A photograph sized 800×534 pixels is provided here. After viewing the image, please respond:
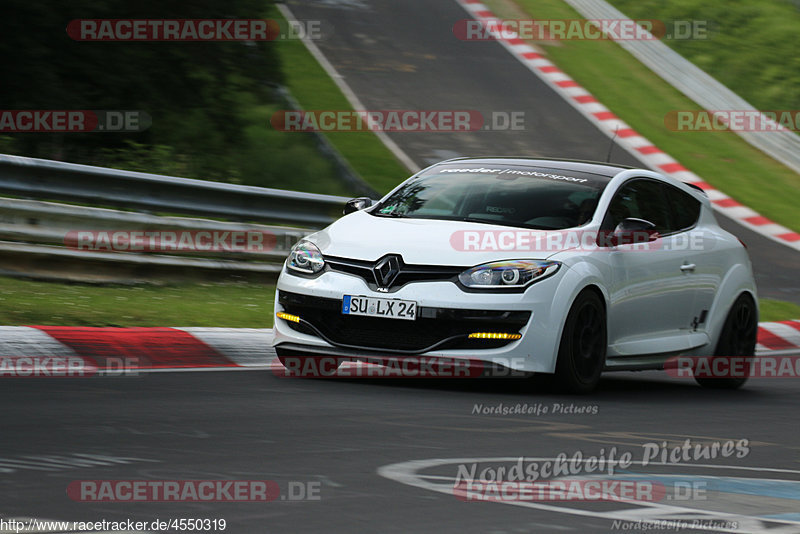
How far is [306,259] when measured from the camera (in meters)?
8.65

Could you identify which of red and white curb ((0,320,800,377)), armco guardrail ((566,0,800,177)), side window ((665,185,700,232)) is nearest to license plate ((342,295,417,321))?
red and white curb ((0,320,800,377))

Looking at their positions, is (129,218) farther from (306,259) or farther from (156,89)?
(156,89)

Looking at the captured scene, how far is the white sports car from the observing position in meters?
8.16

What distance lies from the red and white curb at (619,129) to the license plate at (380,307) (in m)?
14.1

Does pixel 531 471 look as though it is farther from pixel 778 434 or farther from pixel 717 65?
pixel 717 65

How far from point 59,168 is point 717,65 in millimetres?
21282

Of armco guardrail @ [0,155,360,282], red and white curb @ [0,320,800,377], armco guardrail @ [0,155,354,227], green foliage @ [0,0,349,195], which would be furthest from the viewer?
green foliage @ [0,0,349,195]

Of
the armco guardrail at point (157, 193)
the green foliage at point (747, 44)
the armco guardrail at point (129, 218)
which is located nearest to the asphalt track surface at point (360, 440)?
the armco guardrail at point (129, 218)

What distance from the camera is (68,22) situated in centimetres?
1520

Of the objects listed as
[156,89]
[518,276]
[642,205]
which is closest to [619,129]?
[156,89]

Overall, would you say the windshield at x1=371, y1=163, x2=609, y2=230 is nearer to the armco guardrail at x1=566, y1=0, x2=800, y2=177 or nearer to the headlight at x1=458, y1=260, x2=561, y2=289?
the headlight at x1=458, y1=260, x2=561, y2=289

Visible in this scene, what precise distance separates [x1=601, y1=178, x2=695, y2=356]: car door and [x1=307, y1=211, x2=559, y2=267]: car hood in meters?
0.73

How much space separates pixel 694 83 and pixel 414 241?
22.0 m

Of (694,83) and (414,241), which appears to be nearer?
(414,241)
